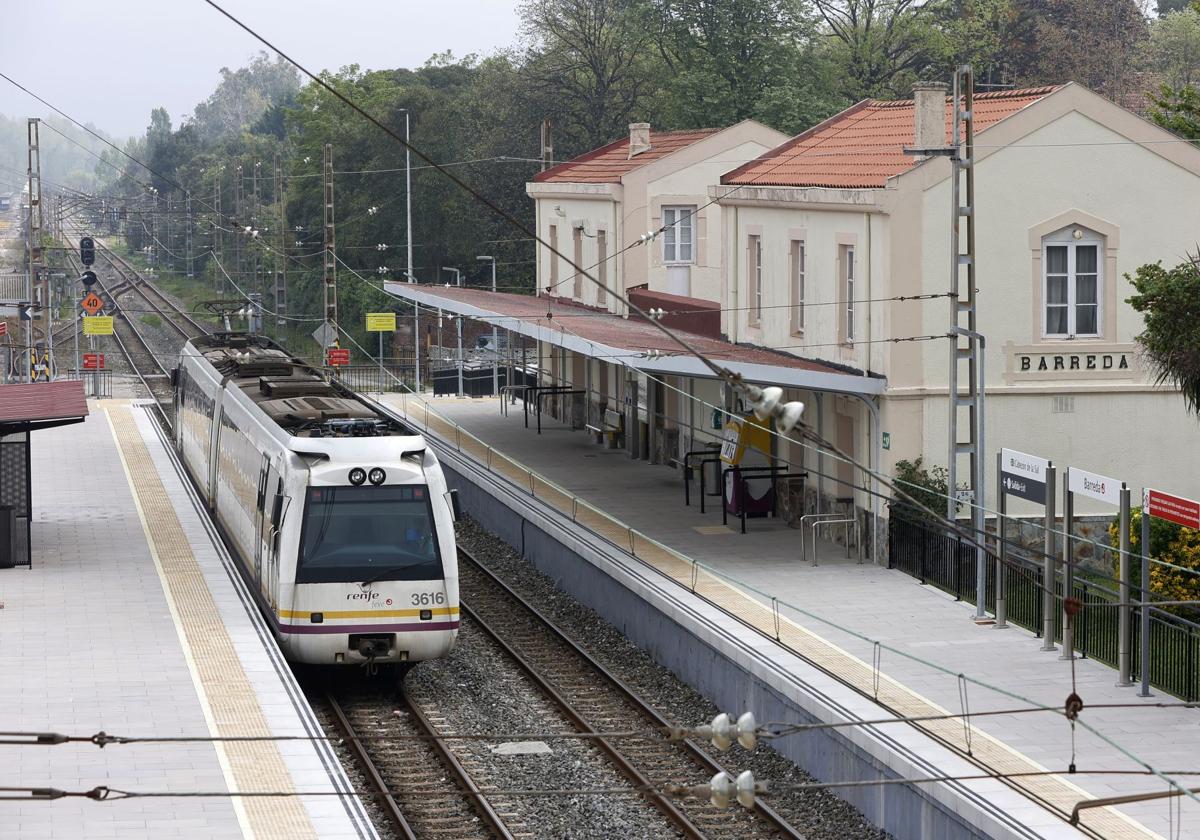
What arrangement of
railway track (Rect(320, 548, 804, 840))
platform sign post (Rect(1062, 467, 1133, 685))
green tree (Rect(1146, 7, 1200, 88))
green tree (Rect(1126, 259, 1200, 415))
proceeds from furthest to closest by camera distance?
1. green tree (Rect(1146, 7, 1200, 88))
2. green tree (Rect(1126, 259, 1200, 415))
3. platform sign post (Rect(1062, 467, 1133, 685))
4. railway track (Rect(320, 548, 804, 840))

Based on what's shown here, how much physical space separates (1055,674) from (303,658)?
24.8 feet

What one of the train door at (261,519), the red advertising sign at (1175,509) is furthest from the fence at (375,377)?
the red advertising sign at (1175,509)

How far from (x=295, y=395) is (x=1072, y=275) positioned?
10.5 m

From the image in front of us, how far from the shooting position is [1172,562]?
60.6 ft

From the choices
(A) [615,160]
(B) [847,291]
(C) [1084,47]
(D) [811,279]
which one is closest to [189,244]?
(C) [1084,47]

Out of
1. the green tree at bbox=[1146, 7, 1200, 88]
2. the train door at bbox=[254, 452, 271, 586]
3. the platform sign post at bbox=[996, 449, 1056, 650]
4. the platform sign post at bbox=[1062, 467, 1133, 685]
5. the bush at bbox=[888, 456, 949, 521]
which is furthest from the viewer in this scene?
the green tree at bbox=[1146, 7, 1200, 88]

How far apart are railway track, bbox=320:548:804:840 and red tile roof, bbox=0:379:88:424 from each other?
5700 mm

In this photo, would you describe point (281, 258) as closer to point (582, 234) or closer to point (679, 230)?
point (582, 234)

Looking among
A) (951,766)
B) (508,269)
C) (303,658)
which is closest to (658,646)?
(303,658)

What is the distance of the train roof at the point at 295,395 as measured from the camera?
1803 cm

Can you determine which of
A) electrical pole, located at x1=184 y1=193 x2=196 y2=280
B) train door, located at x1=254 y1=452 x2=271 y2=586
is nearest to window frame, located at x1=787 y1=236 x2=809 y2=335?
train door, located at x1=254 y1=452 x2=271 y2=586

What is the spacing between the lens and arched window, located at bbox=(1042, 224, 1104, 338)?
2311 centimetres

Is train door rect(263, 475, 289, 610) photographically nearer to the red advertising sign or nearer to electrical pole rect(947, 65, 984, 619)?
electrical pole rect(947, 65, 984, 619)

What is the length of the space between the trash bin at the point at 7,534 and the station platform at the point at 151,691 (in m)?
0.16
